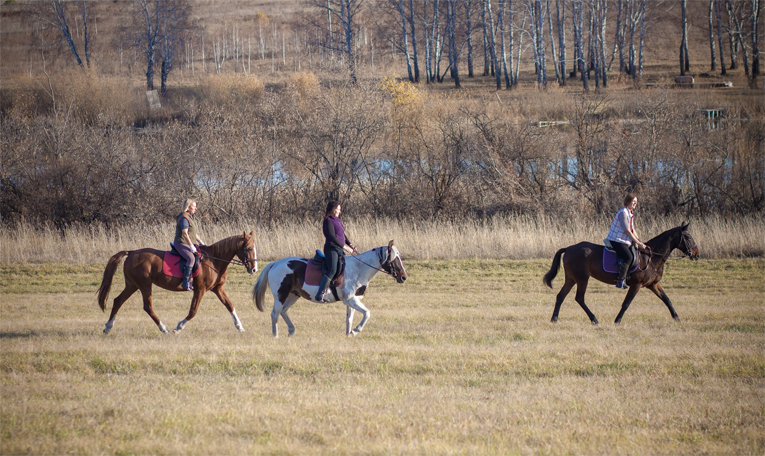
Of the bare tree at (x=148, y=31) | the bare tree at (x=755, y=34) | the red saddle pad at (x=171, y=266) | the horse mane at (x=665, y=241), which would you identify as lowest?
the horse mane at (x=665, y=241)

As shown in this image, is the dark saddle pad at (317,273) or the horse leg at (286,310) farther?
the horse leg at (286,310)

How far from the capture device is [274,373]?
27.1 ft

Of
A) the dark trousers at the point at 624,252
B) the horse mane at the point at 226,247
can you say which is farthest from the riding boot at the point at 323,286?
the dark trousers at the point at 624,252

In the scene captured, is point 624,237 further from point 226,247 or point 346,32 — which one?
point 346,32

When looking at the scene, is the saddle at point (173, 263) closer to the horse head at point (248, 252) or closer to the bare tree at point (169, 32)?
the horse head at point (248, 252)

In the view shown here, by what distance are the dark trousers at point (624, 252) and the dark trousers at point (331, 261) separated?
504 cm

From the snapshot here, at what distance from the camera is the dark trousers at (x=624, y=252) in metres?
11.3

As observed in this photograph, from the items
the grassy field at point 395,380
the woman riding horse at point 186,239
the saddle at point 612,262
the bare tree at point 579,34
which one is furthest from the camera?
the bare tree at point 579,34

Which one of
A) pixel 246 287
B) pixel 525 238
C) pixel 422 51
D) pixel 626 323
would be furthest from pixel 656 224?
pixel 422 51

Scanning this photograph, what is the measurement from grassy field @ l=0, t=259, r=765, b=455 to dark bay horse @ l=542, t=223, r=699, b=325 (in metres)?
0.47

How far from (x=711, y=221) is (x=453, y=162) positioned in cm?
956

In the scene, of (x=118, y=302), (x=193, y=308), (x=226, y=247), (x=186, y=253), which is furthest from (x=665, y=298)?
(x=118, y=302)

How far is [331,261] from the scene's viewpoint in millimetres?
10039

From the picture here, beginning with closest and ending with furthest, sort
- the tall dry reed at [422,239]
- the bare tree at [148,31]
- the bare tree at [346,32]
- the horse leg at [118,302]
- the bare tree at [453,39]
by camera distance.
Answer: the horse leg at [118,302], the tall dry reed at [422,239], the bare tree at [346,32], the bare tree at [148,31], the bare tree at [453,39]
